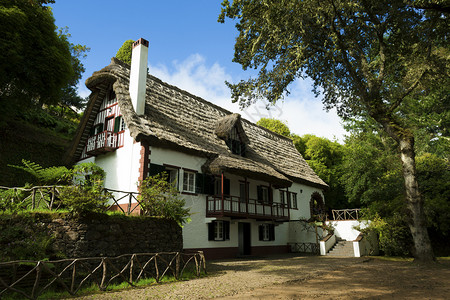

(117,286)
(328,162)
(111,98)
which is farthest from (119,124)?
(328,162)

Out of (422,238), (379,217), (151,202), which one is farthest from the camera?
(379,217)

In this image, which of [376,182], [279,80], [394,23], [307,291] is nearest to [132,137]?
[279,80]

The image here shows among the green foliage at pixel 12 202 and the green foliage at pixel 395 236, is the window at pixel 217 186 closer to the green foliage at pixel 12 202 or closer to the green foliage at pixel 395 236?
the green foliage at pixel 12 202

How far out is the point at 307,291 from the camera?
860cm

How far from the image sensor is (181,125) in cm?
1817

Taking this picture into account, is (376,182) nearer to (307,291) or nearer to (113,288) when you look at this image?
(307,291)

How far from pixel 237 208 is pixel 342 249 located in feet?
29.6

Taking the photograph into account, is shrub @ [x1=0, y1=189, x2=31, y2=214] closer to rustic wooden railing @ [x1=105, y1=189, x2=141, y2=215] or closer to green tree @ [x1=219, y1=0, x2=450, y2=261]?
rustic wooden railing @ [x1=105, y1=189, x2=141, y2=215]

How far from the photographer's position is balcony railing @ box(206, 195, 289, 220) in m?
16.7

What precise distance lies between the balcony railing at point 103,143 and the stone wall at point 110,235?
6.39 meters

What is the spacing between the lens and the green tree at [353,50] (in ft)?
45.4

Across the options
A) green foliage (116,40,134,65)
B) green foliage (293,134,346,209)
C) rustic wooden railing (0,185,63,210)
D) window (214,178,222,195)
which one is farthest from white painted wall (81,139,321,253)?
green foliage (116,40,134,65)

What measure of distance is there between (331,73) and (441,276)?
10.7 metres

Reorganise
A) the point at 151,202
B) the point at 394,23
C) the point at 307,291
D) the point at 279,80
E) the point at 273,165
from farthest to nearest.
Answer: the point at 273,165, the point at 279,80, the point at 394,23, the point at 151,202, the point at 307,291
